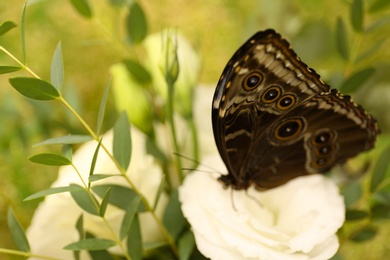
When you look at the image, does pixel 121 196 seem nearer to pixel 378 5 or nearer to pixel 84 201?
pixel 84 201

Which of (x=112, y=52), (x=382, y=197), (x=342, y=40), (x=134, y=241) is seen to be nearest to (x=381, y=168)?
(x=382, y=197)

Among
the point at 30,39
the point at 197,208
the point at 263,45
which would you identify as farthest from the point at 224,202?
the point at 30,39

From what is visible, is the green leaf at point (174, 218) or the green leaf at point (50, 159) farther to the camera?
the green leaf at point (174, 218)

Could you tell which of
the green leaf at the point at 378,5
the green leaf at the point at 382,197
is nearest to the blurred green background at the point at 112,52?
the green leaf at the point at 378,5

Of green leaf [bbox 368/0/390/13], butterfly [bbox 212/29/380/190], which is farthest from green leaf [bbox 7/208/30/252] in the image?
green leaf [bbox 368/0/390/13]

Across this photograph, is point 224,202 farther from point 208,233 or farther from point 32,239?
point 32,239

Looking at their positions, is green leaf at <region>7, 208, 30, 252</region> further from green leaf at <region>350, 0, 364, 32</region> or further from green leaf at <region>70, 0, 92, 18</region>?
green leaf at <region>350, 0, 364, 32</region>

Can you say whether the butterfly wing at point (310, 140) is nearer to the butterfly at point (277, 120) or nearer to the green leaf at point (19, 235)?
the butterfly at point (277, 120)
